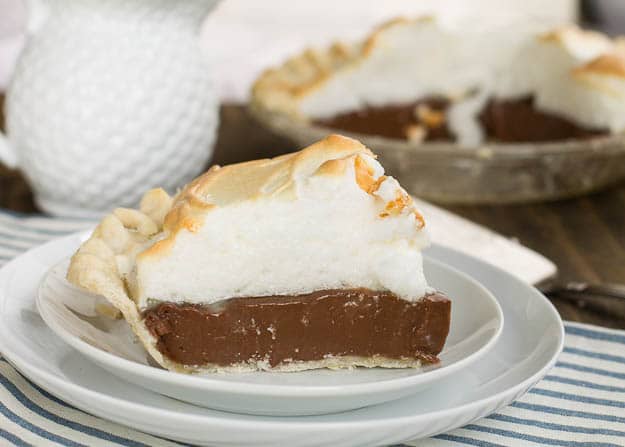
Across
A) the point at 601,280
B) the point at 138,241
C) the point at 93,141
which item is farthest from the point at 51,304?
the point at 601,280

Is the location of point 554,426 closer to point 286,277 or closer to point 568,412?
→ point 568,412

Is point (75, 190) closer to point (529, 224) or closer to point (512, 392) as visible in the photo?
point (529, 224)

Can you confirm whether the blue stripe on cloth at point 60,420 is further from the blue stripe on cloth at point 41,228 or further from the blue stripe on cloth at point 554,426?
the blue stripe on cloth at point 41,228

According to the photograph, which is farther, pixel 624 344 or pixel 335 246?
pixel 624 344

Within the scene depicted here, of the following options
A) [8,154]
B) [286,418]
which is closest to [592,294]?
[286,418]

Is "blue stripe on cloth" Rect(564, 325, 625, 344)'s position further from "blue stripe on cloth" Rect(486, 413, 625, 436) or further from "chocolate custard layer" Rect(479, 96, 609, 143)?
"chocolate custard layer" Rect(479, 96, 609, 143)

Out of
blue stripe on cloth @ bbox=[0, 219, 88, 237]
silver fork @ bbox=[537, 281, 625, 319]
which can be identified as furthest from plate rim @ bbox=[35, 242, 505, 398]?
blue stripe on cloth @ bbox=[0, 219, 88, 237]

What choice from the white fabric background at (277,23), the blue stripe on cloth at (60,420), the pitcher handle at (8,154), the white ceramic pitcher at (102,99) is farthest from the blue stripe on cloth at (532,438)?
the white fabric background at (277,23)
